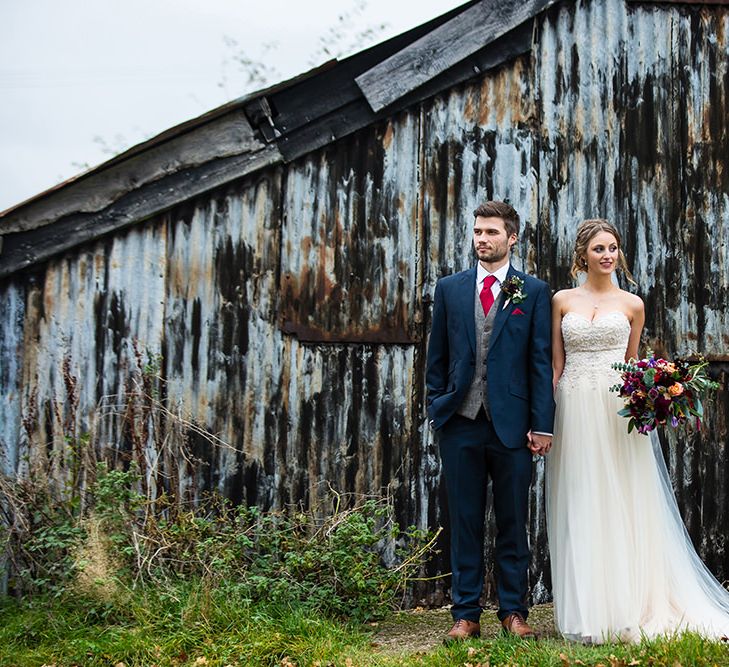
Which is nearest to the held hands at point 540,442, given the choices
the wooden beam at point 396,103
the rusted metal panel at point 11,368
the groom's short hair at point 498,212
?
the groom's short hair at point 498,212

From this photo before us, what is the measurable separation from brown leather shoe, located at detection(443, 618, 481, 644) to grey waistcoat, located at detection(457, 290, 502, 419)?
1.12 m

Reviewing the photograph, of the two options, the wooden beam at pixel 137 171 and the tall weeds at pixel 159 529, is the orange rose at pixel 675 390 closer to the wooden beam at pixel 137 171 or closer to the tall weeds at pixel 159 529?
the tall weeds at pixel 159 529

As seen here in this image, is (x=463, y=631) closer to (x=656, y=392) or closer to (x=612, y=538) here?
(x=612, y=538)

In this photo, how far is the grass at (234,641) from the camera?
4.83m

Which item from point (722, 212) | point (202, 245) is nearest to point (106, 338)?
point (202, 245)

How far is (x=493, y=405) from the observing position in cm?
534

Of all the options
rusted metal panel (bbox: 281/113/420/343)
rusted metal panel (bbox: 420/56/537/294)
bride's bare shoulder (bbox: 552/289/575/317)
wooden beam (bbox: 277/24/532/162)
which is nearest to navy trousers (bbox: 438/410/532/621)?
bride's bare shoulder (bbox: 552/289/575/317)

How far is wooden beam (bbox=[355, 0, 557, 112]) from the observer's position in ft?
23.0

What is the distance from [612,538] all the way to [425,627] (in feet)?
4.88

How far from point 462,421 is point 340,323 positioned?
1801mm

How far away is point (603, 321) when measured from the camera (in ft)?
18.4

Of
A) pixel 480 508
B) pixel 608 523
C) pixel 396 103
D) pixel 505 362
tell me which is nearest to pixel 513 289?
pixel 505 362

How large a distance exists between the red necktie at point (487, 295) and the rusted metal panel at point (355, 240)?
62.5 inches

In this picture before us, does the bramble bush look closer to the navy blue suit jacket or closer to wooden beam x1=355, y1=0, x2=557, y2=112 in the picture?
the navy blue suit jacket
